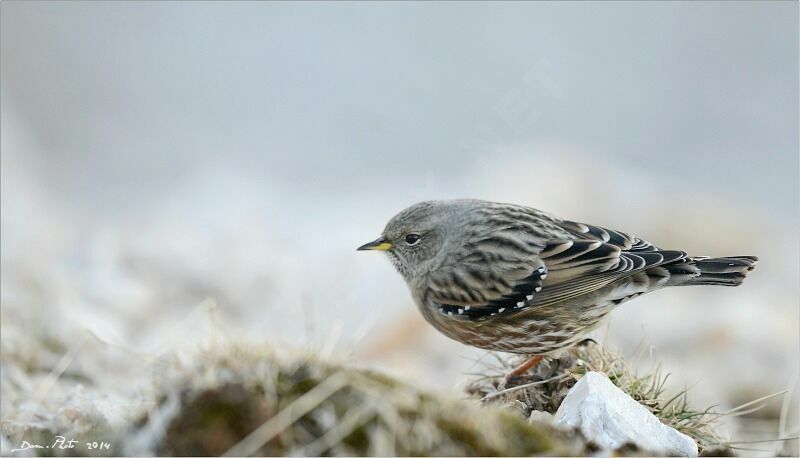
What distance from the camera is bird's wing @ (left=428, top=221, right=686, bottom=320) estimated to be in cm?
760

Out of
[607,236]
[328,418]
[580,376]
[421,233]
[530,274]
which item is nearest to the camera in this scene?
[328,418]

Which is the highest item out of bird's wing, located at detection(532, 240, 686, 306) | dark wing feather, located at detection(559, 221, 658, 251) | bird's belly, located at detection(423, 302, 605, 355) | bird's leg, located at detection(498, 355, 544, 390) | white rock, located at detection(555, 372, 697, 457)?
dark wing feather, located at detection(559, 221, 658, 251)

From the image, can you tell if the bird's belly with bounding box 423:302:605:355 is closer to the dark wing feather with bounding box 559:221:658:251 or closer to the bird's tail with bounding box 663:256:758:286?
the dark wing feather with bounding box 559:221:658:251

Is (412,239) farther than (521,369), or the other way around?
(412,239)

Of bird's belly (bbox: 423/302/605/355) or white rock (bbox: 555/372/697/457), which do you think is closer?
white rock (bbox: 555/372/697/457)

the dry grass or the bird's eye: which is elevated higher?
the bird's eye

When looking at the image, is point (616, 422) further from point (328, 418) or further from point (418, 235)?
point (418, 235)

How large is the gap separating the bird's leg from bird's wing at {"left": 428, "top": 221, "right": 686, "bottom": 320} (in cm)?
43

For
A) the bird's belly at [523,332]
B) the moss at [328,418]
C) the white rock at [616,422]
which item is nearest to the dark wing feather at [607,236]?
the bird's belly at [523,332]

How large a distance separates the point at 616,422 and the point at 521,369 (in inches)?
59.5

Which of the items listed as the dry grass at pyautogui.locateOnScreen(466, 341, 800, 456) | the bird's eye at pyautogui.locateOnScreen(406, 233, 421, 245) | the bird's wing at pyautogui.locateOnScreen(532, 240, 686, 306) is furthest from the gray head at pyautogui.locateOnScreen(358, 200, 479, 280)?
the dry grass at pyautogui.locateOnScreen(466, 341, 800, 456)

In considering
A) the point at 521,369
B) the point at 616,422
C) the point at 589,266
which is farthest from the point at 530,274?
the point at 616,422

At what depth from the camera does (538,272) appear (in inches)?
303

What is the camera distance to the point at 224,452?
4.62 meters
